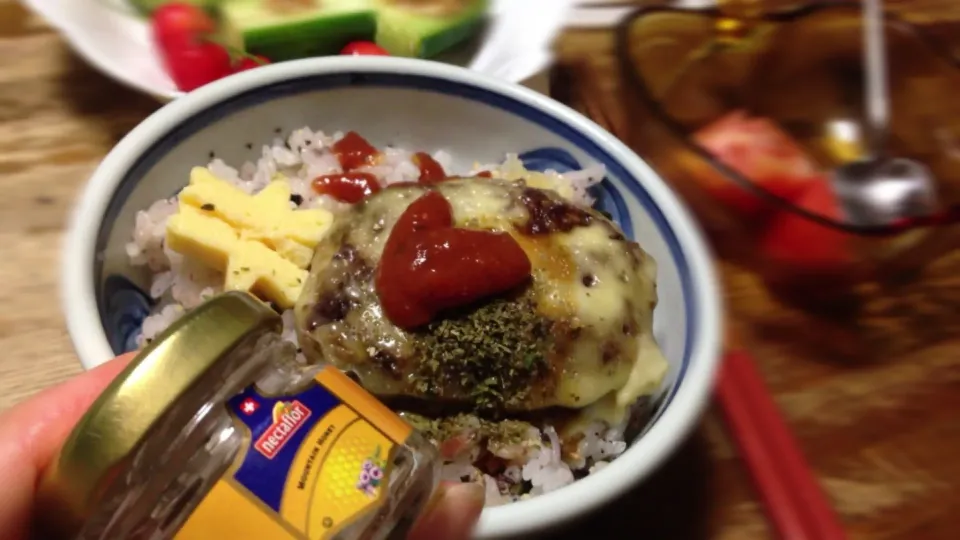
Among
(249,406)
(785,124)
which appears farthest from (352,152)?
(785,124)

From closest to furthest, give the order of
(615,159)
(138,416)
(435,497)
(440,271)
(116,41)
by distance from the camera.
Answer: (138,416), (435,497), (440,271), (615,159), (116,41)

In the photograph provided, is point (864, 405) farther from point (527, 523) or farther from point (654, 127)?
point (527, 523)

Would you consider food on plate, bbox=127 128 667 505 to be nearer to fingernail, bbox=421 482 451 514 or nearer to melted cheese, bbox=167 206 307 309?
melted cheese, bbox=167 206 307 309

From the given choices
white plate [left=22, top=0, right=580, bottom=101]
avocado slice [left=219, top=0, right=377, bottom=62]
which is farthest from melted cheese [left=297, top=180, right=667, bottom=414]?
avocado slice [left=219, top=0, right=377, bottom=62]

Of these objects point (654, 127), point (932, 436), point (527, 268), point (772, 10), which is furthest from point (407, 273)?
point (772, 10)

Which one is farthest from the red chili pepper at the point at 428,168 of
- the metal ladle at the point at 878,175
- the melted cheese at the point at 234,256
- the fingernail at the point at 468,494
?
the metal ladle at the point at 878,175

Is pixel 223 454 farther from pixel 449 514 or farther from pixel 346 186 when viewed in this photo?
pixel 346 186
